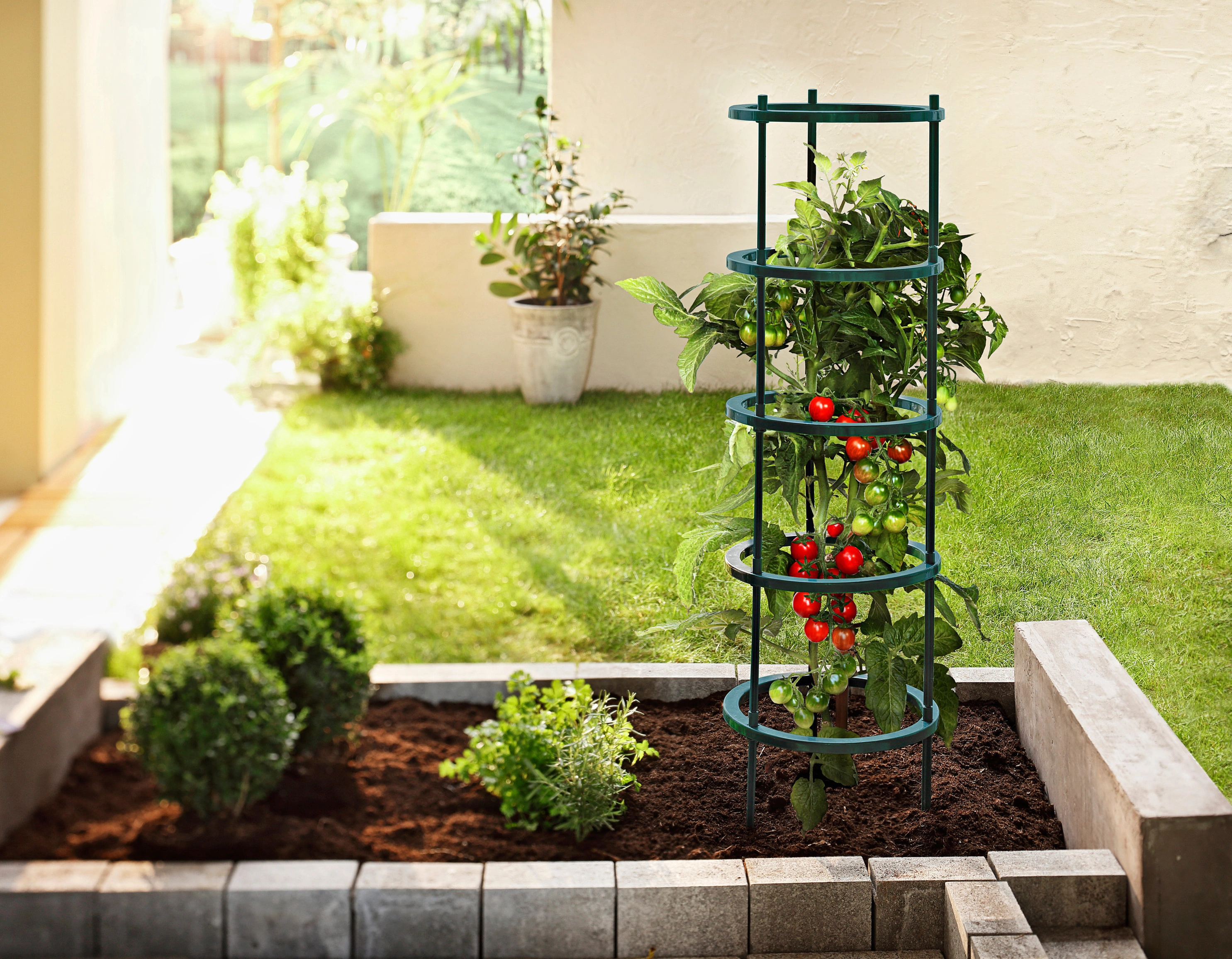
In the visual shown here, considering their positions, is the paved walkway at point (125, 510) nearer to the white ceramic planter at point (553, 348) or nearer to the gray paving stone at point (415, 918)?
the gray paving stone at point (415, 918)

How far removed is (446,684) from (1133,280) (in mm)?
5644

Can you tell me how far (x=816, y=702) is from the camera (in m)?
2.39

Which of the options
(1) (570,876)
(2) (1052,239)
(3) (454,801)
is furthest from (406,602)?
(2) (1052,239)

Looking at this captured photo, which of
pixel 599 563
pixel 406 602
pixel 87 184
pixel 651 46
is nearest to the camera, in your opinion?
pixel 406 602

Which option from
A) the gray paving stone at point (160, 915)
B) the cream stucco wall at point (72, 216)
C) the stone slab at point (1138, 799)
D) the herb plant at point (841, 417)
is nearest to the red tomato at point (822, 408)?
the herb plant at point (841, 417)

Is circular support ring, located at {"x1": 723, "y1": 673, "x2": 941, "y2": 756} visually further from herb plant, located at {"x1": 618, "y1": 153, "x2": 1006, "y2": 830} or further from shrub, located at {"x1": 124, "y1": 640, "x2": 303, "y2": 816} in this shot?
shrub, located at {"x1": 124, "y1": 640, "x2": 303, "y2": 816}

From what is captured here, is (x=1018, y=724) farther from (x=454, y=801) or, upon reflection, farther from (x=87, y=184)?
(x=87, y=184)

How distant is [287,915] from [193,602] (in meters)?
0.77

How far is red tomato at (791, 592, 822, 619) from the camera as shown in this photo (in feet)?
7.63

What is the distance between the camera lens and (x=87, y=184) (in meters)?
5.59

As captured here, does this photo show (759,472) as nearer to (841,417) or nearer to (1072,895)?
(841,417)

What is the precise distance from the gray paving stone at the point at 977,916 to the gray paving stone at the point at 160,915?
47.9 inches

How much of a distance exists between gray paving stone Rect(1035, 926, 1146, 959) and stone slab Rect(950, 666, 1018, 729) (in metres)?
0.77

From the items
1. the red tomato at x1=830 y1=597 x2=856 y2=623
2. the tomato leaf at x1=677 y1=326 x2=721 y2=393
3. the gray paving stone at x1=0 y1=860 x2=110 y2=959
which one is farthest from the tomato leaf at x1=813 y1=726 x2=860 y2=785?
the gray paving stone at x1=0 y1=860 x2=110 y2=959
